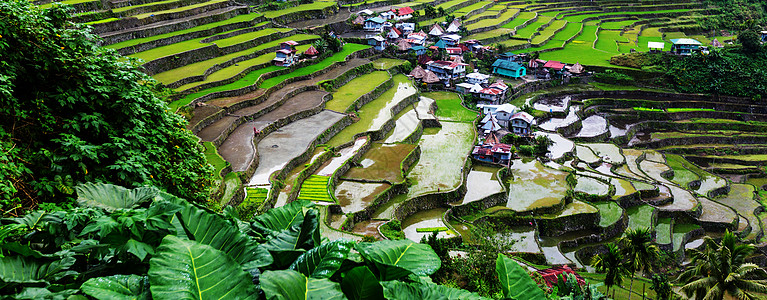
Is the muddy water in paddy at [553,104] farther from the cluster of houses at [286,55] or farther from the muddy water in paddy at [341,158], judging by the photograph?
the cluster of houses at [286,55]

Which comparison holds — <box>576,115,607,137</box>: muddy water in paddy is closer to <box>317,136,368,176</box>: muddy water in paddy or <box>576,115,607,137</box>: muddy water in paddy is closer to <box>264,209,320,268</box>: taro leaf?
<box>317,136,368,176</box>: muddy water in paddy

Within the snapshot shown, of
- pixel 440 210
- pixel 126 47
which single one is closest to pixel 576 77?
pixel 440 210

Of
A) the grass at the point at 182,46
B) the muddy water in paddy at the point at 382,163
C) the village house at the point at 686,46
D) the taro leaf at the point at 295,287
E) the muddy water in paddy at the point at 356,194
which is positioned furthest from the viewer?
the village house at the point at 686,46

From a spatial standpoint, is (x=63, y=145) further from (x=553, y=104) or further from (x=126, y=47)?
(x=553, y=104)

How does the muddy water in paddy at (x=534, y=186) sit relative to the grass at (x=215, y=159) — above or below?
below

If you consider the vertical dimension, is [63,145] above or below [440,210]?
above

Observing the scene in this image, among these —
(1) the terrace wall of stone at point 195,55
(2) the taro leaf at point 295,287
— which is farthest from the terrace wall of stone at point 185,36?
(2) the taro leaf at point 295,287

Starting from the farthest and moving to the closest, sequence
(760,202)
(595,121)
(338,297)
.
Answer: (595,121), (760,202), (338,297)

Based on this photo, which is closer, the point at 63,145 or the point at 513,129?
the point at 63,145
